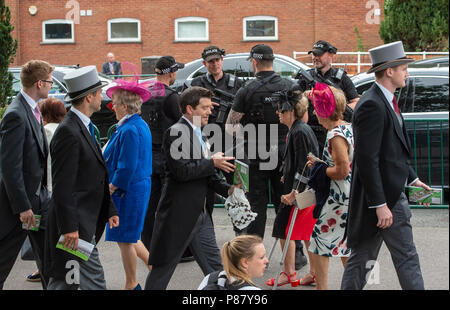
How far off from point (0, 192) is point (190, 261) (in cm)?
263

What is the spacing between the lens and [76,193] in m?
4.60

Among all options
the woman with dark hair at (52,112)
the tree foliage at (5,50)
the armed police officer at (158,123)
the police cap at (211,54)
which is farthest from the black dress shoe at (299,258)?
the tree foliage at (5,50)

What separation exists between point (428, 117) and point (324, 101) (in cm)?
441

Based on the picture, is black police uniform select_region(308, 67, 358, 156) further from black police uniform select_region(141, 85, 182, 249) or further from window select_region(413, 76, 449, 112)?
window select_region(413, 76, 449, 112)

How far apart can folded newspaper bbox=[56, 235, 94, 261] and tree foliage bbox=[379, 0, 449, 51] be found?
17551 millimetres

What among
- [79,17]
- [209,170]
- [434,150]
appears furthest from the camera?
[79,17]

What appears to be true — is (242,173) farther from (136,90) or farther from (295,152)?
(136,90)

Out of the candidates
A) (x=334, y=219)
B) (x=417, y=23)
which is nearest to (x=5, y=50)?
(x=334, y=219)

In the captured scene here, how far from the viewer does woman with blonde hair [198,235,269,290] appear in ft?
13.5

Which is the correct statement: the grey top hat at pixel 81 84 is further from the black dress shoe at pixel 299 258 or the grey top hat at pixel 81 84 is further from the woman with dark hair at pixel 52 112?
the black dress shoe at pixel 299 258

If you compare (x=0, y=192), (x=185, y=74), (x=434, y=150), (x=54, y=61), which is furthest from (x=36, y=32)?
(x=0, y=192)

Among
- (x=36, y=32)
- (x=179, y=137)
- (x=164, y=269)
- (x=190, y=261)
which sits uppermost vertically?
(x=36, y=32)

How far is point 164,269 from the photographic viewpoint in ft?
16.3
